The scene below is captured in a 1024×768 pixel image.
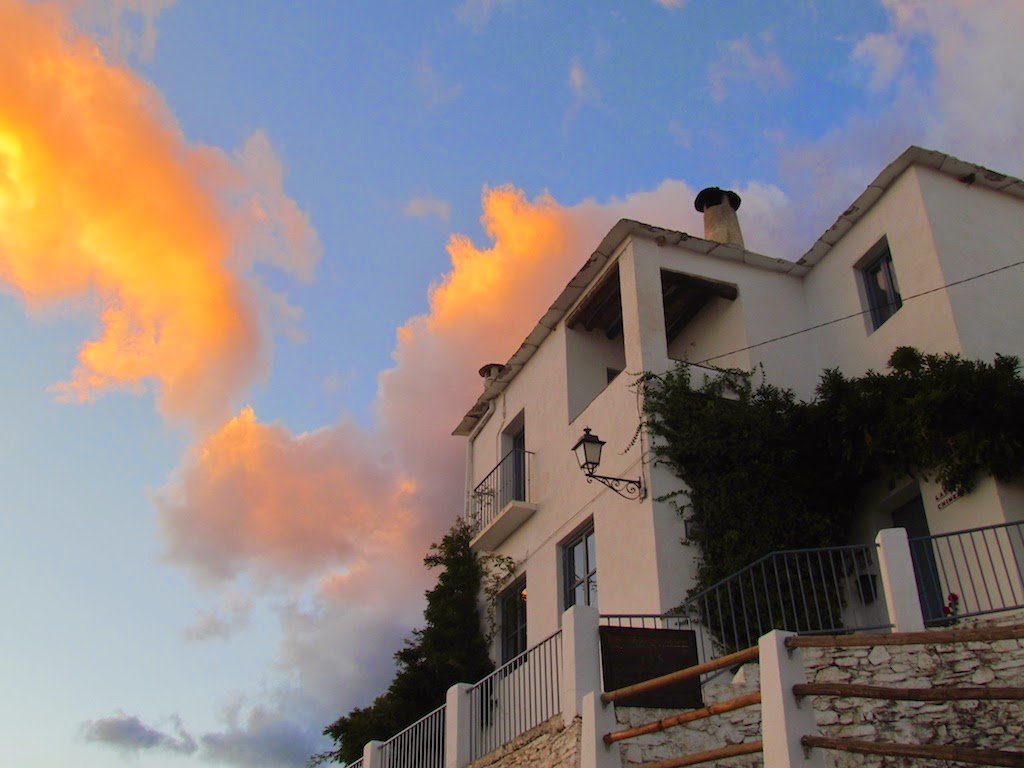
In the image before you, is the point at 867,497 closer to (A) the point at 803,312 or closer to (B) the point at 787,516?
(B) the point at 787,516

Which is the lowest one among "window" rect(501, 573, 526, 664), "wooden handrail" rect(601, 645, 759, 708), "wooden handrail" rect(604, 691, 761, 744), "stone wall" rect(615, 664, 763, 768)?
"wooden handrail" rect(604, 691, 761, 744)

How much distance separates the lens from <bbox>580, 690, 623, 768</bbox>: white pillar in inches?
326

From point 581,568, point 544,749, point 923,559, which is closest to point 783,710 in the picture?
point 544,749

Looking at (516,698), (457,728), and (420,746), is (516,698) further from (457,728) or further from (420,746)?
(420,746)

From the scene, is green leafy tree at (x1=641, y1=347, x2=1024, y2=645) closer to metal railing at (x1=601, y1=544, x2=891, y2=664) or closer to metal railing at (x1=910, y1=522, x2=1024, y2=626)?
metal railing at (x1=601, y1=544, x2=891, y2=664)

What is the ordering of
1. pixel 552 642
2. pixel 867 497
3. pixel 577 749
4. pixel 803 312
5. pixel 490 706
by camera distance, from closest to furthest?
1. pixel 577 749
2. pixel 552 642
3. pixel 490 706
4. pixel 867 497
5. pixel 803 312

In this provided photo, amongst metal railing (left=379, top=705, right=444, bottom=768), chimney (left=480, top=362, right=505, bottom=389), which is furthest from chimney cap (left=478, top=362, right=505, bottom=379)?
metal railing (left=379, top=705, right=444, bottom=768)

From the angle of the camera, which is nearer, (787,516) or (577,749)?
(577,749)

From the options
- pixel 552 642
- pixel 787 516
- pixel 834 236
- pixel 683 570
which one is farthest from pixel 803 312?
pixel 552 642

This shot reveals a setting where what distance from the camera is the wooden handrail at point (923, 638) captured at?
616cm

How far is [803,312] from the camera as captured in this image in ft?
51.5

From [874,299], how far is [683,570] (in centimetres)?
517

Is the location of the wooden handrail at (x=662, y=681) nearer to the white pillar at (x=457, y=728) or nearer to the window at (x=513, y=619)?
the white pillar at (x=457, y=728)

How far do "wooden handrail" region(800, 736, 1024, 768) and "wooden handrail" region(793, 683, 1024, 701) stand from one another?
27 centimetres
